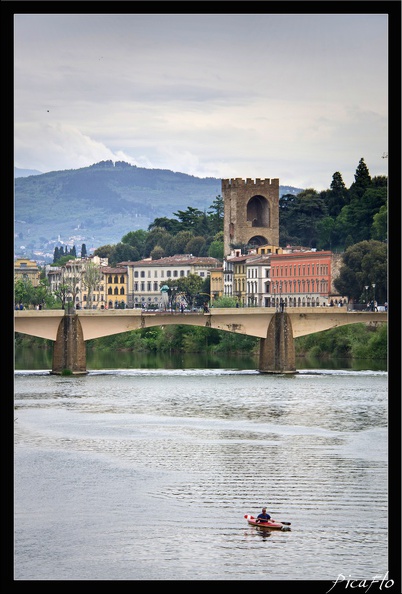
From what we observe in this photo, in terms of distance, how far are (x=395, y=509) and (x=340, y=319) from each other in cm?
3426

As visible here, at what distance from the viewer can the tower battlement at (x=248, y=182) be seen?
8021 centimetres

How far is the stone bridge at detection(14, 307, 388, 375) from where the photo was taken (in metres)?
38.4

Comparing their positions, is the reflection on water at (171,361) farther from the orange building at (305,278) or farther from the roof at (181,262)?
the roof at (181,262)

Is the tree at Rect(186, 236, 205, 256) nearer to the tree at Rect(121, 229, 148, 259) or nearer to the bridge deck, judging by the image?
the tree at Rect(121, 229, 148, 259)

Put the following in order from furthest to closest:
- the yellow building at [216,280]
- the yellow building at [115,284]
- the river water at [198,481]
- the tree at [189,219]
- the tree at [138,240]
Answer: the tree at [138,240], the tree at [189,219], the yellow building at [115,284], the yellow building at [216,280], the river water at [198,481]

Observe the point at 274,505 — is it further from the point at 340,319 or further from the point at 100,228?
the point at 100,228

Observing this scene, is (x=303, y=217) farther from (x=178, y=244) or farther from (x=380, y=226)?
(x=380, y=226)

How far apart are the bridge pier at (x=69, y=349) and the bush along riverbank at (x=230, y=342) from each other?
11.2 m

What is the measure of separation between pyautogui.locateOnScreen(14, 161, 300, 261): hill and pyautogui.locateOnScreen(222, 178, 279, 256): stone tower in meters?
19.9

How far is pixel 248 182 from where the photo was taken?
81062 millimetres

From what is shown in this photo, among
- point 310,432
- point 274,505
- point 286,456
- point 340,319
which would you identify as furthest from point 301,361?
point 274,505

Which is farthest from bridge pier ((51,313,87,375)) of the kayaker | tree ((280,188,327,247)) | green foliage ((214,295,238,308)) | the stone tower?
the stone tower

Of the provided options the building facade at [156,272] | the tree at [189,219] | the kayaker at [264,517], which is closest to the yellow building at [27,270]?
the building facade at [156,272]
